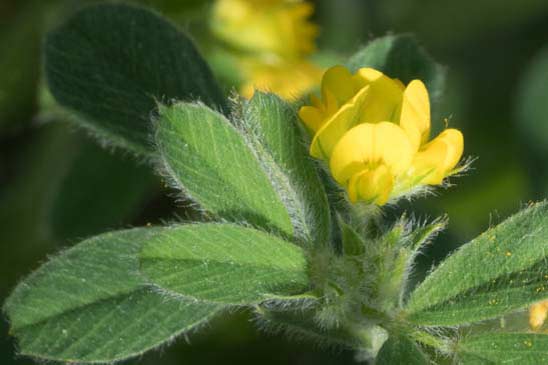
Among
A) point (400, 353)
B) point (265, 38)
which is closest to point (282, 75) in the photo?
point (265, 38)

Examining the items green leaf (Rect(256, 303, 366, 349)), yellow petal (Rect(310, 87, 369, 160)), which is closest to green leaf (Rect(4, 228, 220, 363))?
green leaf (Rect(256, 303, 366, 349))

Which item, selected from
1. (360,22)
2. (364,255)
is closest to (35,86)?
(360,22)

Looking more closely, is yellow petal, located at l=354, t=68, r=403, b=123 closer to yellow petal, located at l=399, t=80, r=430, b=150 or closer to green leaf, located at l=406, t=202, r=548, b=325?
yellow petal, located at l=399, t=80, r=430, b=150

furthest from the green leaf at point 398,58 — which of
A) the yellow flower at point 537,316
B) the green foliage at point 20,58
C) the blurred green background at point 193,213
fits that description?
the green foliage at point 20,58

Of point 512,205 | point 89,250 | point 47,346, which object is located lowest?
point 47,346

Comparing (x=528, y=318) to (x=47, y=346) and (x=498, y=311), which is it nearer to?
(x=498, y=311)

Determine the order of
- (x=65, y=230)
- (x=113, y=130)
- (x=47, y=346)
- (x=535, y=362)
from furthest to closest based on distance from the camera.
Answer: (x=65, y=230) → (x=113, y=130) → (x=47, y=346) → (x=535, y=362)

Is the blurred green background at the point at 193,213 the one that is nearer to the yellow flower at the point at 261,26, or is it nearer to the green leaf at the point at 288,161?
the yellow flower at the point at 261,26
